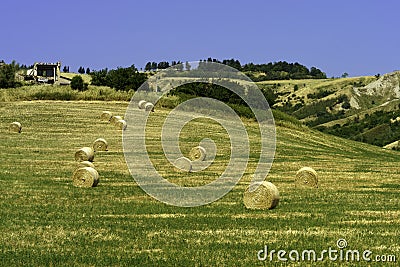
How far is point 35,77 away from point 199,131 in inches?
2202

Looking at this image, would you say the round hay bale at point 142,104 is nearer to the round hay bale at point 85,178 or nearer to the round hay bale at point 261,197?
the round hay bale at point 85,178

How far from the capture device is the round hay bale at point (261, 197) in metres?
17.9

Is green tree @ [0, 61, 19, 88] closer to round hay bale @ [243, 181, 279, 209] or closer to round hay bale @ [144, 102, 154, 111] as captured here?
round hay bale @ [144, 102, 154, 111]

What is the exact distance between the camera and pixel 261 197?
18.0 metres

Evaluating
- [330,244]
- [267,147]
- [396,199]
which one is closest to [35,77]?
[267,147]

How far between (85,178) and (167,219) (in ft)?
22.3

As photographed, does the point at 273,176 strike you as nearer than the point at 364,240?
No

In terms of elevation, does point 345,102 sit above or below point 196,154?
above

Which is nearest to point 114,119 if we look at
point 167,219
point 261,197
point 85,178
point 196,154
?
point 196,154

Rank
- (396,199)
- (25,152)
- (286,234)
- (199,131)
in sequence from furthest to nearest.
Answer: (199,131) < (25,152) < (396,199) < (286,234)

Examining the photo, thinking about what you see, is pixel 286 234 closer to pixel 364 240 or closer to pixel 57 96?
pixel 364 240

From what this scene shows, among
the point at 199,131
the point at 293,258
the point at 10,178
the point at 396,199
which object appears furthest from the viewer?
the point at 199,131

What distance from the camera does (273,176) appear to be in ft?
90.1

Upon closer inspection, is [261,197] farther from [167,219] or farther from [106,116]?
A: [106,116]
